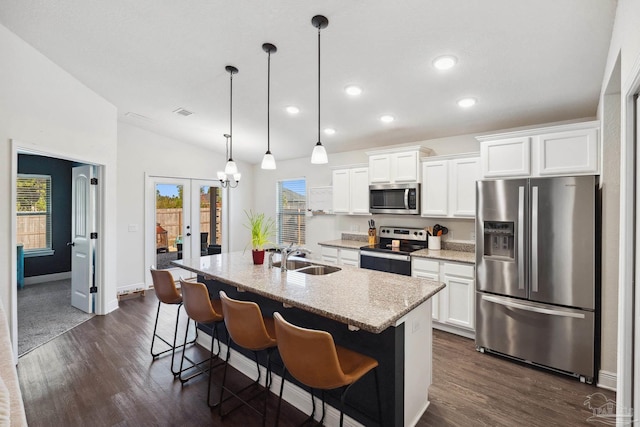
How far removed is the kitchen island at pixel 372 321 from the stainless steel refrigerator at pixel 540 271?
1.21 m

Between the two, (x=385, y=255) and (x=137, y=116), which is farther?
(x=137, y=116)

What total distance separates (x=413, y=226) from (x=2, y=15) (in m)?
4.83

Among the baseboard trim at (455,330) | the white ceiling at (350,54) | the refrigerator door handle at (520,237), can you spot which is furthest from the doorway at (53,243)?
the refrigerator door handle at (520,237)

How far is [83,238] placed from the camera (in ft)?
14.2

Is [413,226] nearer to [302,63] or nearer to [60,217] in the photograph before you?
[302,63]

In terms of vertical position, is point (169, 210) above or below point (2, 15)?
below

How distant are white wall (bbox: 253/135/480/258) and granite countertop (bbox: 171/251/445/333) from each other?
6.53ft

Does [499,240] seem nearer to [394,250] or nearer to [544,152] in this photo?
[544,152]

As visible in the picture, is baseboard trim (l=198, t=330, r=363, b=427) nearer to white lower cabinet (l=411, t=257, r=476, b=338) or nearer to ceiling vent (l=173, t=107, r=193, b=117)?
white lower cabinet (l=411, t=257, r=476, b=338)

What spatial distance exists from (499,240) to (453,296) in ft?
Result: 2.78

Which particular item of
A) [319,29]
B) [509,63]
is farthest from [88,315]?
[509,63]

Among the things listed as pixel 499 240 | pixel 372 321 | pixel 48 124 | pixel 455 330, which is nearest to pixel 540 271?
pixel 499 240

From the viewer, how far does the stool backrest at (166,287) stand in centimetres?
280

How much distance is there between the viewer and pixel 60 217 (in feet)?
19.9
